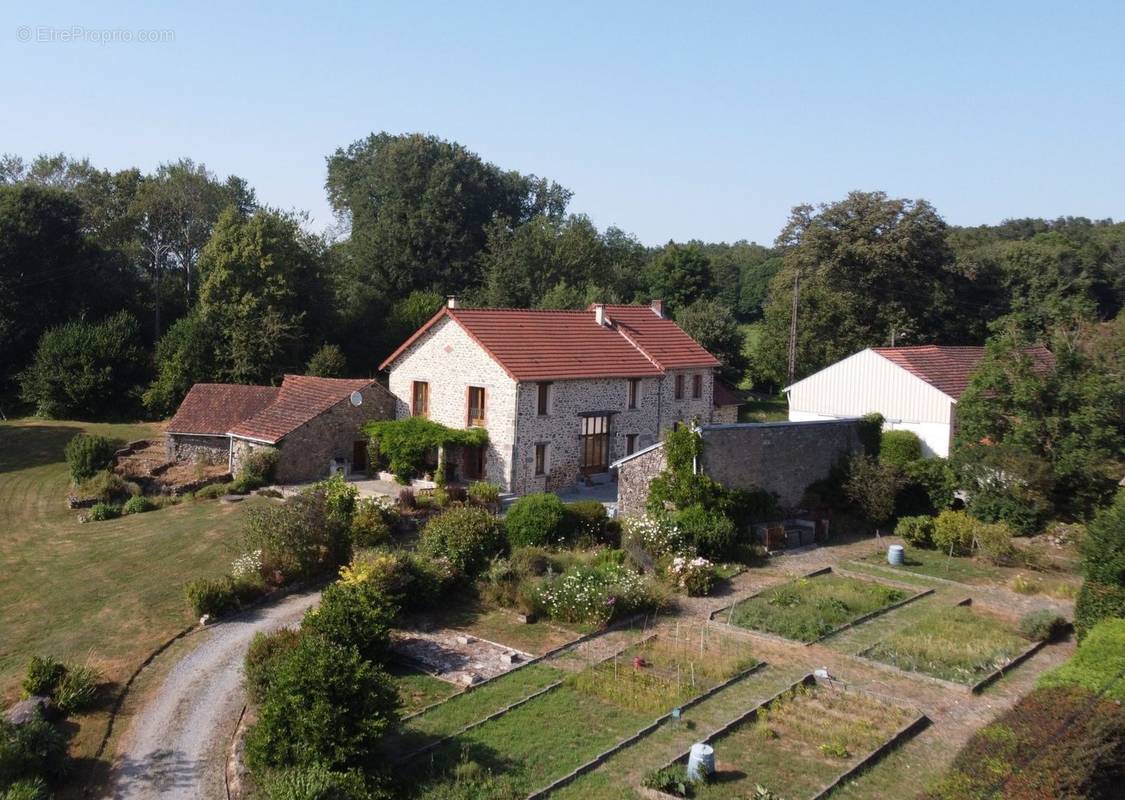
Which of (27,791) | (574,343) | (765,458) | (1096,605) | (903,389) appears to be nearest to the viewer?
(27,791)

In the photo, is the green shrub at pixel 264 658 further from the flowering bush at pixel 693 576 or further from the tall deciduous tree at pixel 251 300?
the tall deciduous tree at pixel 251 300

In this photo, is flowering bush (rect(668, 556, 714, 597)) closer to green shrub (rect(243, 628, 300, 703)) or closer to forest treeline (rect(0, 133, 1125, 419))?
green shrub (rect(243, 628, 300, 703))

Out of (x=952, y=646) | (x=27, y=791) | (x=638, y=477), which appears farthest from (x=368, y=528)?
(x=952, y=646)

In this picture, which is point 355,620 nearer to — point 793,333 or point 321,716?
point 321,716

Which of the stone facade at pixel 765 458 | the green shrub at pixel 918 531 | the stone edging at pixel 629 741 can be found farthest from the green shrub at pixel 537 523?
the green shrub at pixel 918 531

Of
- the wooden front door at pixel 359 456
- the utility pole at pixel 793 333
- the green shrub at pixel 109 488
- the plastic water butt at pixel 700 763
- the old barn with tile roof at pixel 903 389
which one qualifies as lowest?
the plastic water butt at pixel 700 763

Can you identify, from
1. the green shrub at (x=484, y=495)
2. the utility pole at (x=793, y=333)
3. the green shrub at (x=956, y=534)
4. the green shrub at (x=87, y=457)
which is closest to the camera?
the green shrub at (x=956, y=534)
